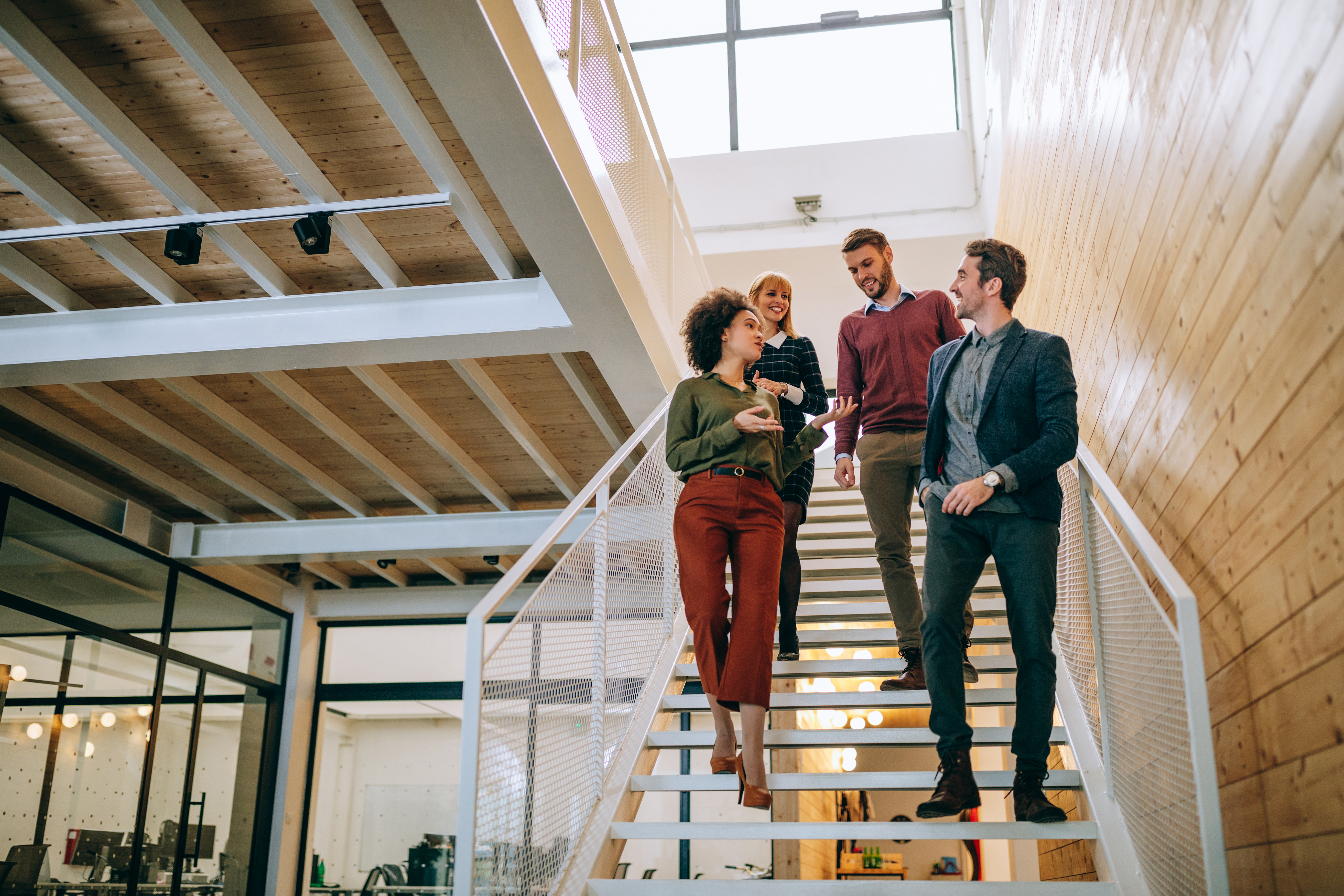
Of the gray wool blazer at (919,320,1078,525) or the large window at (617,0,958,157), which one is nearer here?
the gray wool blazer at (919,320,1078,525)

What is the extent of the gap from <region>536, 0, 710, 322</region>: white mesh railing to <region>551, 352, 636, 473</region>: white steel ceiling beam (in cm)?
59

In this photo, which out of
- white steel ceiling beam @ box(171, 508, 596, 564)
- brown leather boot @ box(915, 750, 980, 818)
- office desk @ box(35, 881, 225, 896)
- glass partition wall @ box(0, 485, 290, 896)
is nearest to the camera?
brown leather boot @ box(915, 750, 980, 818)

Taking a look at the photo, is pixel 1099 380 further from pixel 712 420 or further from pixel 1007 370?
pixel 712 420

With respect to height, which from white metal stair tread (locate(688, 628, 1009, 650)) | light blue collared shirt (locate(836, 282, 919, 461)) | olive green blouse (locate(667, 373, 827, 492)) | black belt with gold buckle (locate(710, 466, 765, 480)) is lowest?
white metal stair tread (locate(688, 628, 1009, 650))

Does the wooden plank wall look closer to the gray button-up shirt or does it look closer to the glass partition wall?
the gray button-up shirt

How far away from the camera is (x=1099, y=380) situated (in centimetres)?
341

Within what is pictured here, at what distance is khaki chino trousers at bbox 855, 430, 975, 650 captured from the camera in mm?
3469

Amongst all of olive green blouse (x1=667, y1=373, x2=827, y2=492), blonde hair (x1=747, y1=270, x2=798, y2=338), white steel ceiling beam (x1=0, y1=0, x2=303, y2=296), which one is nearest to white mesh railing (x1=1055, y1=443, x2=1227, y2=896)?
olive green blouse (x1=667, y1=373, x2=827, y2=492)

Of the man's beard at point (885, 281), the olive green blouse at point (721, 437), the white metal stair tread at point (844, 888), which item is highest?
the man's beard at point (885, 281)

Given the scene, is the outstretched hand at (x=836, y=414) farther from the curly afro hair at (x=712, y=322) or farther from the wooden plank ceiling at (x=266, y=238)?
the wooden plank ceiling at (x=266, y=238)

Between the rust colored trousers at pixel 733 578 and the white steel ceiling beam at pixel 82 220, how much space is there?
9.15ft

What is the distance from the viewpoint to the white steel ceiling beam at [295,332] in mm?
4570

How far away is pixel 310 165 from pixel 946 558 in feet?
8.95

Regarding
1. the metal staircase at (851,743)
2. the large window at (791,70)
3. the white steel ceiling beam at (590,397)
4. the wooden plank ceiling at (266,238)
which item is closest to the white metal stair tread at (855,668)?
the metal staircase at (851,743)
